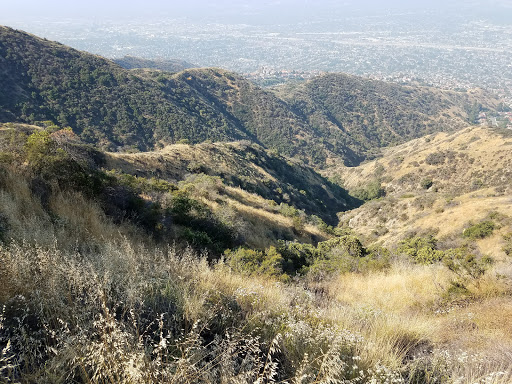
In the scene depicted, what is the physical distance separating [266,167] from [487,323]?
1622 inches

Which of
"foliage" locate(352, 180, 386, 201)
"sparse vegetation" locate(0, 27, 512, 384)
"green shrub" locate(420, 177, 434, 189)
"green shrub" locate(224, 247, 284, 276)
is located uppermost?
"sparse vegetation" locate(0, 27, 512, 384)

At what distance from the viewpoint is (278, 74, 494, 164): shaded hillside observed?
114000 mm

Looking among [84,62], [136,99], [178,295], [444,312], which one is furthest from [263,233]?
[84,62]

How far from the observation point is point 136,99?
6288 cm

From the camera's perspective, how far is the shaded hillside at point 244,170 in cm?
2419

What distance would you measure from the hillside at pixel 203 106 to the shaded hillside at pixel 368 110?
480 millimetres

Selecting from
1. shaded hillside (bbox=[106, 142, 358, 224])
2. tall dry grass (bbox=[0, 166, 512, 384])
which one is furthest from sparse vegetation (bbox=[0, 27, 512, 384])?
shaded hillside (bbox=[106, 142, 358, 224])

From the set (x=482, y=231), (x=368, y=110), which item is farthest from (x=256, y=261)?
(x=368, y=110)

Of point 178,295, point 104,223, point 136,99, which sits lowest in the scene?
point 104,223

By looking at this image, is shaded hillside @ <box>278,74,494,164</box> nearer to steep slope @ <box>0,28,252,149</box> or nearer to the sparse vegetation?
steep slope @ <box>0,28,252,149</box>

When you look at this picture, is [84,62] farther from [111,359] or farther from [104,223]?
[111,359]

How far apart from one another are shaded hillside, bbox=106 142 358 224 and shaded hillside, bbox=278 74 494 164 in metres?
54.1

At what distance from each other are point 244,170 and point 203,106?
177 feet

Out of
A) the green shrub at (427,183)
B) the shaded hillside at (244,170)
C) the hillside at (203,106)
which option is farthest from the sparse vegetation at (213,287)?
the hillside at (203,106)
